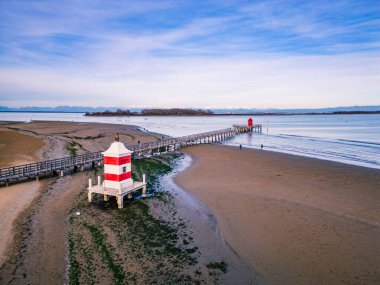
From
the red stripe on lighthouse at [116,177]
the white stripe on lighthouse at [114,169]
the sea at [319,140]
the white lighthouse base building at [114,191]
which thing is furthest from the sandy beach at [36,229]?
the sea at [319,140]

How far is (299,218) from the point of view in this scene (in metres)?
12.0

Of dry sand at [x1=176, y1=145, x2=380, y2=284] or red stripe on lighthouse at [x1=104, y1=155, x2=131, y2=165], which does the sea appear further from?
red stripe on lighthouse at [x1=104, y1=155, x2=131, y2=165]

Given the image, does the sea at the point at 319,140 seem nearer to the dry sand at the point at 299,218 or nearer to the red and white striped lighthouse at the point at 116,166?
the dry sand at the point at 299,218

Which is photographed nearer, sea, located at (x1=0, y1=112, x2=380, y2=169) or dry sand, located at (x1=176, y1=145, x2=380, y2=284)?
dry sand, located at (x1=176, y1=145, x2=380, y2=284)

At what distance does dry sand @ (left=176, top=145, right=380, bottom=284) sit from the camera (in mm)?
8375

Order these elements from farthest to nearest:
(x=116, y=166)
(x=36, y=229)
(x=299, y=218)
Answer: (x=116, y=166) < (x=299, y=218) < (x=36, y=229)

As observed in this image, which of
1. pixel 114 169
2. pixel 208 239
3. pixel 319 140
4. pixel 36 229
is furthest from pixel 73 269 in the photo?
pixel 319 140

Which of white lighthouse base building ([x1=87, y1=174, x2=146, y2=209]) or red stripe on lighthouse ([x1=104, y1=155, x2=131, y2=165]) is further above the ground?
red stripe on lighthouse ([x1=104, y1=155, x2=131, y2=165])

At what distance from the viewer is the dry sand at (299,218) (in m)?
8.38

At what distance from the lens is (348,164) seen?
80.2 ft

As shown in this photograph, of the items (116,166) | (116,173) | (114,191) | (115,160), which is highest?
(115,160)

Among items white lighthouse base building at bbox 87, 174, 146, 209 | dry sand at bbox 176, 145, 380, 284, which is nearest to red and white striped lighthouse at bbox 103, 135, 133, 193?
white lighthouse base building at bbox 87, 174, 146, 209

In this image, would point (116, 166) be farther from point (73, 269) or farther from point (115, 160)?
point (73, 269)

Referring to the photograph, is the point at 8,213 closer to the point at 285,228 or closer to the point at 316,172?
the point at 285,228
